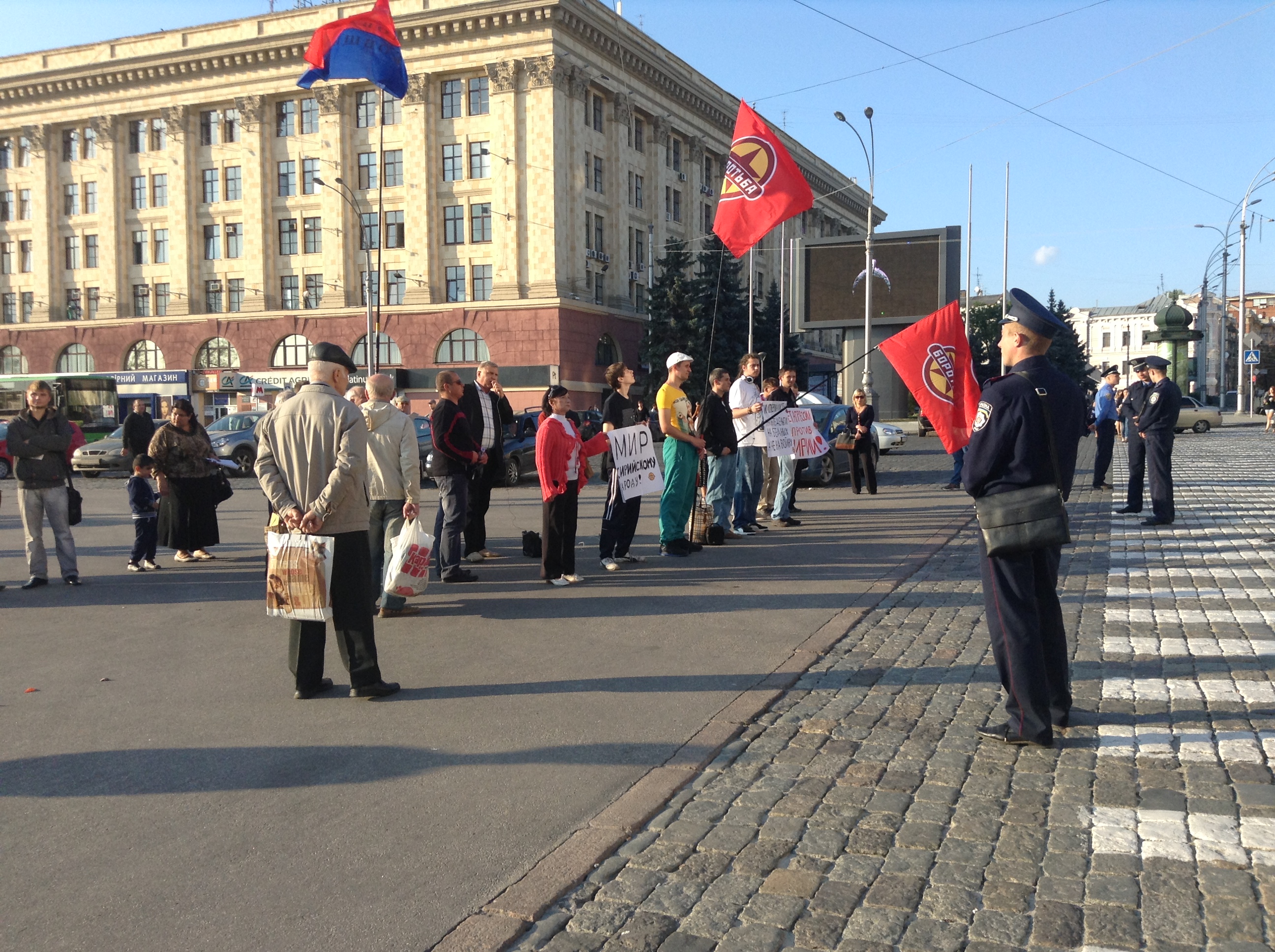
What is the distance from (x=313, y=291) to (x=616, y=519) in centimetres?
4888

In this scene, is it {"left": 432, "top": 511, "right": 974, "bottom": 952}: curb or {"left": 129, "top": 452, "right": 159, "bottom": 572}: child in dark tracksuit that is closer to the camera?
{"left": 432, "top": 511, "right": 974, "bottom": 952}: curb

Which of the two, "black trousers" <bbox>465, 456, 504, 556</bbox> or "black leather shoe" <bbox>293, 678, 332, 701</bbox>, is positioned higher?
"black trousers" <bbox>465, 456, 504, 556</bbox>

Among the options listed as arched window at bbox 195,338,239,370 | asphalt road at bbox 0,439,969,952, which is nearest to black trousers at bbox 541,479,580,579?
asphalt road at bbox 0,439,969,952

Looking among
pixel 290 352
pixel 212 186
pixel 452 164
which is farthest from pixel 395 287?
pixel 212 186

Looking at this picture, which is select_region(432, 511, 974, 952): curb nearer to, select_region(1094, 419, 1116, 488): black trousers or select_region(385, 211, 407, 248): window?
select_region(1094, 419, 1116, 488): black trousers

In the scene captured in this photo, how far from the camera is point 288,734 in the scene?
5266 mm

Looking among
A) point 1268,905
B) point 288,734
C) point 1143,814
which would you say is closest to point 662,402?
point 288,734

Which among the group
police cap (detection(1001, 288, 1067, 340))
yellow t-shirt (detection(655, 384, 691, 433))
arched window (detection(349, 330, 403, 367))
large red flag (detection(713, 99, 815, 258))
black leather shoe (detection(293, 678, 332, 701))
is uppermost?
arched window (detection(349, 330, 403, 367))

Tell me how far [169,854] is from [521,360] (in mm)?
48591

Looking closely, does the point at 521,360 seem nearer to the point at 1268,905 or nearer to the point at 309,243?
the point at 309,243

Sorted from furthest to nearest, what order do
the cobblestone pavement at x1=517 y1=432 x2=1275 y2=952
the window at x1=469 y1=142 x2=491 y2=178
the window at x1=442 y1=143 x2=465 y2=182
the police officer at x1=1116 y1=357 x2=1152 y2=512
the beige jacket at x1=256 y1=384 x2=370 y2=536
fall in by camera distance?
1. the window at x1=442 y1=143 x2=465 y2=182
2. the window at x1=469 y1=142 x2=491 y2=178
3. the police officer at x1=1116 y1=357 x2=1152 y2=512
4. the beige jacket at x1=256 y1=384 x2=370 y2=536
5. the cobblestone pavement at x1=517 y1=432 x2=1275 y2=952

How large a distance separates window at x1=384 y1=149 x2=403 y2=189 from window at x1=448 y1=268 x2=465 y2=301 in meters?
4.94

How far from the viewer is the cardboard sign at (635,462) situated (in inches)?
403

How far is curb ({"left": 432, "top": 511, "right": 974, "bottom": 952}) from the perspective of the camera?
3336 mm
